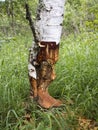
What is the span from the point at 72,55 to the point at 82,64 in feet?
1.75

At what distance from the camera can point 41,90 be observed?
368cm

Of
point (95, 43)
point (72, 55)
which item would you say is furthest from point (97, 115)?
point (95, 43)

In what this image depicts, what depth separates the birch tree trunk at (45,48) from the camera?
347cm

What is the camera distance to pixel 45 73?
3643mm

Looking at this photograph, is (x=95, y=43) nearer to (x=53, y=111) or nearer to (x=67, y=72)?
(x=67, y=72)

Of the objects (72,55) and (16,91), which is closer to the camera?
(16,91)

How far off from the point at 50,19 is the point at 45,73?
611 millimetres

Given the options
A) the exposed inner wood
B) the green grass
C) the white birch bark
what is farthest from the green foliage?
the white birch bark

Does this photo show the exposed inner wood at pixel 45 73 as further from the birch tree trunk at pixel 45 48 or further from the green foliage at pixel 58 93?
the green foliage at pixel 58 93

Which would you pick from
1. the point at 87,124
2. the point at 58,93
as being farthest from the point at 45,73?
the point at 87,124

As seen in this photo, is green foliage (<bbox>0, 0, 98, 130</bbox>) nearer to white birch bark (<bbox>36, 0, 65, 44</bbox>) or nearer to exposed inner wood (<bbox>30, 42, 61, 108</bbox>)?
exposed inner wood (<bbox>30, 42, 61, 108</bbox>)

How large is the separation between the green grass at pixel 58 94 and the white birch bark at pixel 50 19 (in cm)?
68

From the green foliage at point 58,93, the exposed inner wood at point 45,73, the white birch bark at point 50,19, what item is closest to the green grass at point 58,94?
the green foliage at point 58,93

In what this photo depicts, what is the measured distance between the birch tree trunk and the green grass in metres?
0.16
